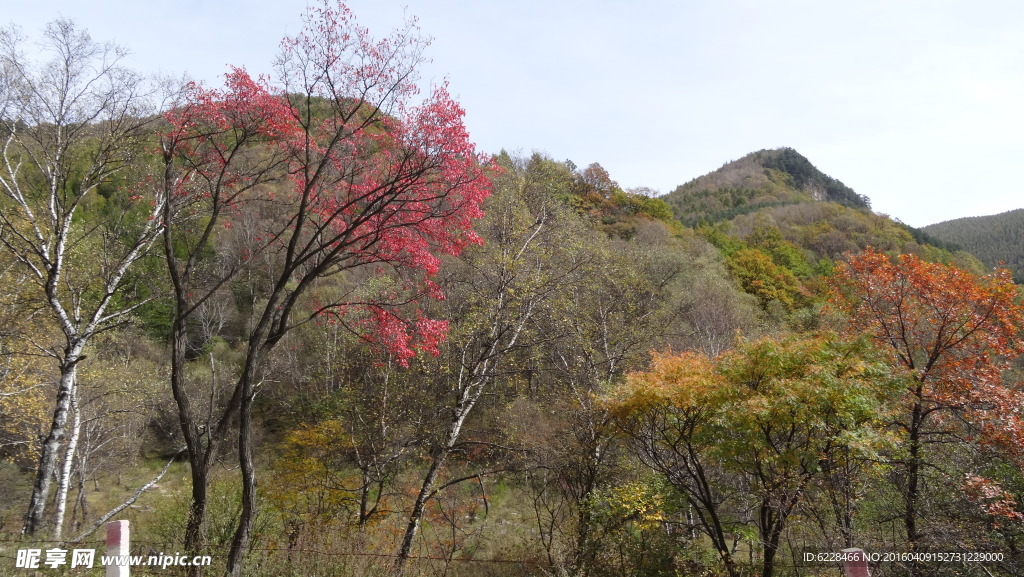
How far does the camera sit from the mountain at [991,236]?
62.5 meters

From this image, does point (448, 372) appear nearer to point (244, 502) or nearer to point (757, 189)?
point (244, 502)

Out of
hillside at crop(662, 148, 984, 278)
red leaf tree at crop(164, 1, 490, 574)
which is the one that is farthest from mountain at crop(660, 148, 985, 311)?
red leaf tree at crop(164, 1, 490, 574)

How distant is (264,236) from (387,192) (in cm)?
288

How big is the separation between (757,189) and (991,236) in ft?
104

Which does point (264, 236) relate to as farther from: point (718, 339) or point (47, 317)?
point (718, 339)

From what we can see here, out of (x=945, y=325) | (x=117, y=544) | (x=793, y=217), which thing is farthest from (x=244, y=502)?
(x=793, y=217)

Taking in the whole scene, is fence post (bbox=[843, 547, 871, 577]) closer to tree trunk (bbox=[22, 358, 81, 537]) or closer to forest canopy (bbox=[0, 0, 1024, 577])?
forest canopy (bbox=[0, 0, 1024, 577])

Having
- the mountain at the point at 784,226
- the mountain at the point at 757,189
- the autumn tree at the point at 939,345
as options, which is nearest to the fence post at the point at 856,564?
the autumn tree at the point at 939,345

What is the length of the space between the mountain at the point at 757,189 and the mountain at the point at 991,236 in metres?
12.2

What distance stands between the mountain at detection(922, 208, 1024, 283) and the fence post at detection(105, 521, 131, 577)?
72.0 metres

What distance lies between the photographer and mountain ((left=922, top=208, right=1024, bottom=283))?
2460 inches

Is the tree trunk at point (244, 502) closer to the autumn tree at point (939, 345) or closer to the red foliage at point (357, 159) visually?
the red foliage at point (357, 159)

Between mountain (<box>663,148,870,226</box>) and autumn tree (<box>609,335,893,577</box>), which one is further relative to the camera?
mountain (<box>663,148,870,226</box>)

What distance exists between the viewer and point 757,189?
92.2 m
